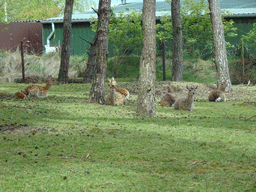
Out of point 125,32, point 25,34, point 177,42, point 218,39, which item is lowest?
point 218,39

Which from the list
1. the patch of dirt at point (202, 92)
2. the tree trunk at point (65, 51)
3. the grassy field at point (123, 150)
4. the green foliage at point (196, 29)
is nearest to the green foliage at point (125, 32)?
the green foliage at point (196, 29)

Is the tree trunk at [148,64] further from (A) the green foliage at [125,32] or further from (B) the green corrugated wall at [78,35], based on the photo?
(B) the green corrugated wall at [78,35]

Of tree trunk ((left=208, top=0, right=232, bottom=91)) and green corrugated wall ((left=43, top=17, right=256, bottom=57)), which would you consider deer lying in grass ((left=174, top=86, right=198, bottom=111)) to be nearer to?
tree trunk ((left=208, top=0, right=232, bottom=91))

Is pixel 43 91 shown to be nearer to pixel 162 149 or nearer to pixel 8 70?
pixel 162 149

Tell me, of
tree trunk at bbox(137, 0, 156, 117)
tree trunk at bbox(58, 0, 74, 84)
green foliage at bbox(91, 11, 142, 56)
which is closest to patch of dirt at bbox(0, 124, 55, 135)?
tree trunk at bbox(137, 0, 156, 117)

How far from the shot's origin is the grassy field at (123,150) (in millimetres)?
4512

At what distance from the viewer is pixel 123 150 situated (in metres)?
6.16

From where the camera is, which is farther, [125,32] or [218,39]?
[125,32]

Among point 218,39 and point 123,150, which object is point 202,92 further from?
point 123,150

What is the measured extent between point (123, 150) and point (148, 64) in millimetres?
3793

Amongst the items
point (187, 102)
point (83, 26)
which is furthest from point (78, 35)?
point (187, 102)

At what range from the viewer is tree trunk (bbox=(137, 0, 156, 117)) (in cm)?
941

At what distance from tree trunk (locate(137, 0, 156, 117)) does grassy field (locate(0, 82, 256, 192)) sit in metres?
0.41

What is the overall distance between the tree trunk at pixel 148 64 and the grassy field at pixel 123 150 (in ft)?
1.36
